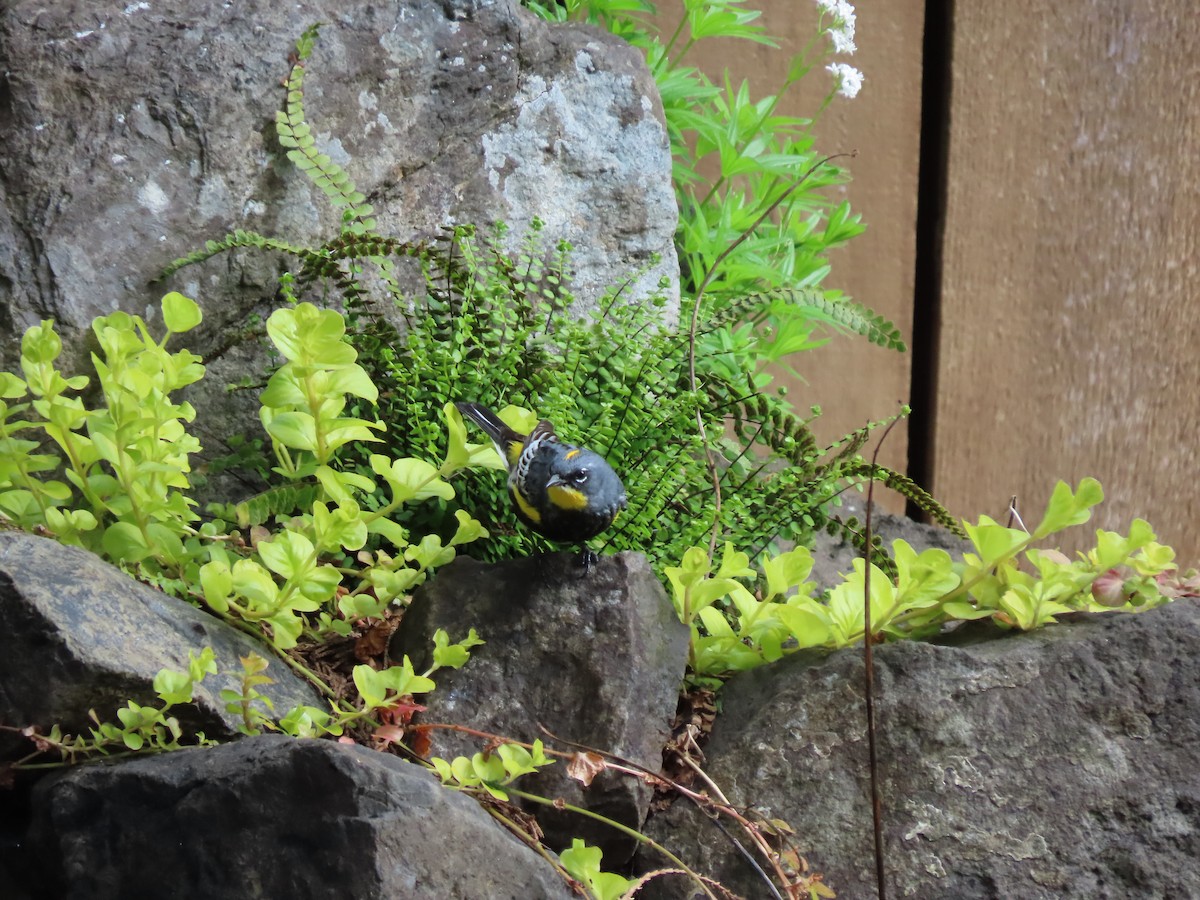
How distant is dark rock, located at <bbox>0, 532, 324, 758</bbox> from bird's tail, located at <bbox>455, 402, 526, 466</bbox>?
637 mm

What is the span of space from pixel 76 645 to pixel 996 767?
1.42 meters

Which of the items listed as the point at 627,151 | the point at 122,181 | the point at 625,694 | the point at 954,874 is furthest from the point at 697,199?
the point at 954,874

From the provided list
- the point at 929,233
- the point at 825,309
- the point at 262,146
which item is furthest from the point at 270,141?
the point at 929,233

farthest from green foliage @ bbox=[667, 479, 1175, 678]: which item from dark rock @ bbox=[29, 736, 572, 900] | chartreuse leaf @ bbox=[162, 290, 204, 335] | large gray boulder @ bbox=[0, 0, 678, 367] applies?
chartreuse leaf @ bbox=[162, 290, 204, 335]

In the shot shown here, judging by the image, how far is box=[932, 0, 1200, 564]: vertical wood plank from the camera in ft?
11.6

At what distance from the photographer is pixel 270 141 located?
2.51 meters

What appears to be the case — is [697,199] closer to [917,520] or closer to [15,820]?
[917,520]

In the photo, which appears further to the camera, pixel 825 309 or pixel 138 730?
pixel 825 309

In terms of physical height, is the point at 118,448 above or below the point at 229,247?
below

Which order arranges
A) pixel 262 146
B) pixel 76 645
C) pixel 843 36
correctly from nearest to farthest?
pixel 76 645, pixel 262 146, pixel 843 36

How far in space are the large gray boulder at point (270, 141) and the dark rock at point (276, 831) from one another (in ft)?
3.91

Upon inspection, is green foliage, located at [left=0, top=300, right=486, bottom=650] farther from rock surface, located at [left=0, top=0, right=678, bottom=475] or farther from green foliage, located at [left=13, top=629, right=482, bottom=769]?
rock surface, located at [left=0, top=0, right=678, bottom=475]

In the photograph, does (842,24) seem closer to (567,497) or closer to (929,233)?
(929,233)

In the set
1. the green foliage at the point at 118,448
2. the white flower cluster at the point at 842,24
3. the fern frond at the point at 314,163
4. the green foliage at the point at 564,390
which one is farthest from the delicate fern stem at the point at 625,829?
the white flower cluster at the point at 842,24
